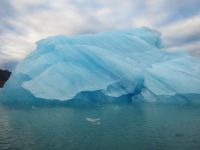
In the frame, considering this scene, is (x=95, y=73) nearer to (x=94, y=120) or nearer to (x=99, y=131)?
(x=94, y=120)

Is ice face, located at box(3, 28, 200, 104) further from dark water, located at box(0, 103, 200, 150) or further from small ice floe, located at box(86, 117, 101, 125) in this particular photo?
small ice floe, located at box(86, 117, 101, 125)

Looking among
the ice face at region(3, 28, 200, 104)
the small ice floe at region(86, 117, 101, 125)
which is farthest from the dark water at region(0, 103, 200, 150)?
the ice face at region(3, 28, 200, 104)

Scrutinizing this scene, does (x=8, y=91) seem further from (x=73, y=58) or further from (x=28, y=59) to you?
(x=73, y=58)

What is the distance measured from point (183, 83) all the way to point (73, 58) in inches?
217

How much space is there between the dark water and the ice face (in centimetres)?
302

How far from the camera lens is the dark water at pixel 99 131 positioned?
254 inches

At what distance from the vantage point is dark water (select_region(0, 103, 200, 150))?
645 cm

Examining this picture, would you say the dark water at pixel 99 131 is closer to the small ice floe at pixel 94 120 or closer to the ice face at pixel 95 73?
the small ice floe at pixel 94 120

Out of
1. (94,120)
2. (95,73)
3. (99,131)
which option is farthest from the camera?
(95,73)

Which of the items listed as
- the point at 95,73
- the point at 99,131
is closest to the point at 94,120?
the point at 99,131

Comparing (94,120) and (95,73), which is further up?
(95,73)

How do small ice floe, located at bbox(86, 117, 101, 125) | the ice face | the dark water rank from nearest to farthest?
1. the dark water
2. small ice floe, located at bbox(86, 117, 101, 125)
3. the ice face

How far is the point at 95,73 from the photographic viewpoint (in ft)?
47.5

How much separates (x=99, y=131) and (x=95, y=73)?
684 centimetres
